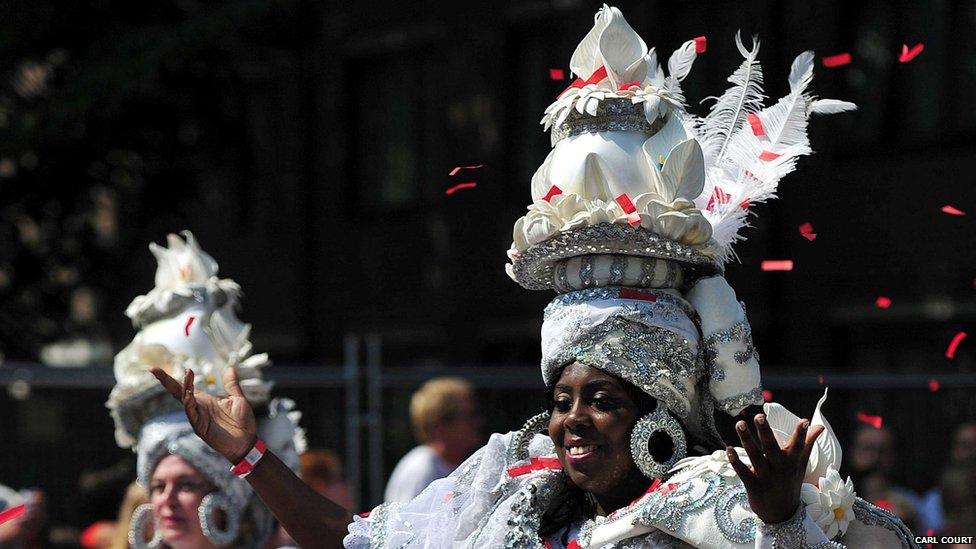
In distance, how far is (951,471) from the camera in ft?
22.9

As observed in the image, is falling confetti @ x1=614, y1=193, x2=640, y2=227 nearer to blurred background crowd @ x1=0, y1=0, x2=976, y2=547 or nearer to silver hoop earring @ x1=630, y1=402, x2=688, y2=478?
silver hoop earring @ x1=630, y1=402, x2=688, y2=478

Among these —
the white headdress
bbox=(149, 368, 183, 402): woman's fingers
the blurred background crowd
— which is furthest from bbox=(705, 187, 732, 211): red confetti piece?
the white headdress

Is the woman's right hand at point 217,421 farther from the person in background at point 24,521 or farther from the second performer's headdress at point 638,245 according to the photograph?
the person in background at point 24,521

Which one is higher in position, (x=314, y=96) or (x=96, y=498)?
(x=314, y=96)

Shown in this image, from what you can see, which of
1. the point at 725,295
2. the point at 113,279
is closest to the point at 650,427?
the point at 725,295

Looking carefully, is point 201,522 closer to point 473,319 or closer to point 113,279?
point 113,279

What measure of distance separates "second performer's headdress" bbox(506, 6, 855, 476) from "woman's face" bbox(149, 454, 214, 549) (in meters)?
1.52

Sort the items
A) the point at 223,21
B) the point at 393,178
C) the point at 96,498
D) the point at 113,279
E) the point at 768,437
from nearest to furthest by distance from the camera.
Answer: the point at 768,437
the point at 96,498
the point at 223,21
the point at 113,279
the point at 393,178

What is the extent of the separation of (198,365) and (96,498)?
228 cm

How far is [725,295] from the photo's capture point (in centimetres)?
400

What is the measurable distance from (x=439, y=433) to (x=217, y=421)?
355cm

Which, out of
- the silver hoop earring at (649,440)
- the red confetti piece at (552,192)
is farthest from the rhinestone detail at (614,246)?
the silver hoop earring at (649,440)

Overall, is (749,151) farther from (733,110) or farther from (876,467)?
(876,467)

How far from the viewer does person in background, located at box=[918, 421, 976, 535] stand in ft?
22.7
